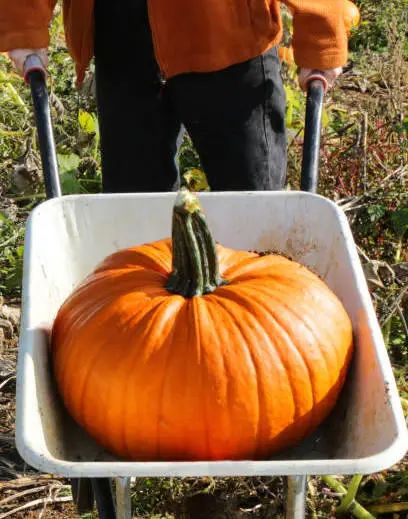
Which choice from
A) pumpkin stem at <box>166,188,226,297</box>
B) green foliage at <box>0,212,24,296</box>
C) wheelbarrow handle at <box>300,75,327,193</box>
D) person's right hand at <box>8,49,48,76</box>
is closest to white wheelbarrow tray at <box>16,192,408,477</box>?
wheelbarrow handle at <box>300,75,327,193</box>

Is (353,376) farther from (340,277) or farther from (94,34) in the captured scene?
(94,34)

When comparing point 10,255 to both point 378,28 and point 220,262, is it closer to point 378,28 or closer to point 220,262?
point 220,262

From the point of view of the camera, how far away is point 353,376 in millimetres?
1470

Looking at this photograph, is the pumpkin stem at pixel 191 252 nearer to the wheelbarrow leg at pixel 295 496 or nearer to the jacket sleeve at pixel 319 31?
the wheelbarrow leg at pixel 295 496

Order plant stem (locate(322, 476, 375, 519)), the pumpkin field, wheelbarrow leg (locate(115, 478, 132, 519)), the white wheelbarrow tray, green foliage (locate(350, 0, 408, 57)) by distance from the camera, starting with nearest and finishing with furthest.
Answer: the white wheelbarrow tray
wheelbarrow leg (locate(115, 478, 132, 519))
the pumpkin field
plant stem (locate(322, 476, 375, 519))
green foliage (locate(350, 0, 408, 57))

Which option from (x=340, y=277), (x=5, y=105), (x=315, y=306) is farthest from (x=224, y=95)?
(x=5, y=105)

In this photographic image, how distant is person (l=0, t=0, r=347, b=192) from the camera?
208cm

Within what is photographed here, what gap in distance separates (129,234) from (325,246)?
16.7 inches

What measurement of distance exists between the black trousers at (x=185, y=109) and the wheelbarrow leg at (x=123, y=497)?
1180 mm

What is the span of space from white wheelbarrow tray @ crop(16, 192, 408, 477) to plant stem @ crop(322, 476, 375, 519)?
71 cm

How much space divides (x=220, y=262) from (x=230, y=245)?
1.01ft

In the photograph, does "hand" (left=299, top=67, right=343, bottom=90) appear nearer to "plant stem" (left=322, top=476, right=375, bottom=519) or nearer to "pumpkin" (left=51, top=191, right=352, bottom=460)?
"pumpkin" (left=51, top=191, right=352, bottom=460)

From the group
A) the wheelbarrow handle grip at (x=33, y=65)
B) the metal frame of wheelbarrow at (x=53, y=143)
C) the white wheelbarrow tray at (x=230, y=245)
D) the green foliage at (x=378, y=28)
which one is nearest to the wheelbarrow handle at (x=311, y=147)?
the metal frame of wheelbarrow at (x=53, y=143)

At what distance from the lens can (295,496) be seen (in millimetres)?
1275
